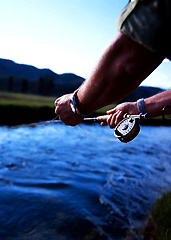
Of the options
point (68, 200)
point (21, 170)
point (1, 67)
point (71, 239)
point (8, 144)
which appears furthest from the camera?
point (1, 67)

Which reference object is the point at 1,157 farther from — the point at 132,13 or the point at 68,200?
the point at 132,13

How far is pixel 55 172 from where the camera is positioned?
9688 mm

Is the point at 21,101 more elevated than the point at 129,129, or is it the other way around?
the point at 21,101

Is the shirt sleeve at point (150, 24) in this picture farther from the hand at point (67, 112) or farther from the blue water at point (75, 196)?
the blue water at point (75, 196)

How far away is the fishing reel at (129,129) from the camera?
2365mm

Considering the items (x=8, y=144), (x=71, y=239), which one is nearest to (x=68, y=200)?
(x=71, y=239)

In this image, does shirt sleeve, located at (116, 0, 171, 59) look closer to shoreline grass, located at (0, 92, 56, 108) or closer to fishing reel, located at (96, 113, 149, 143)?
fishing reel, located at (96, 113, 149, 143)

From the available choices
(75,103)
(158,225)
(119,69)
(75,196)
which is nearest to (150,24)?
(119,69)

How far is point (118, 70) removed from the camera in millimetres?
1458

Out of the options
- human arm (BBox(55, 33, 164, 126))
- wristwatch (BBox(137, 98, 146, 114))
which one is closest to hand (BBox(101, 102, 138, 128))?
wristwatch (BBox(137, 98, 146, 114))

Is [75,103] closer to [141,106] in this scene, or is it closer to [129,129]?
[129,129]

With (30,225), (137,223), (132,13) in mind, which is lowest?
(137,223)

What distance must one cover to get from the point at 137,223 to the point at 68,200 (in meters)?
2.19

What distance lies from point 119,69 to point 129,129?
1.04 meters
